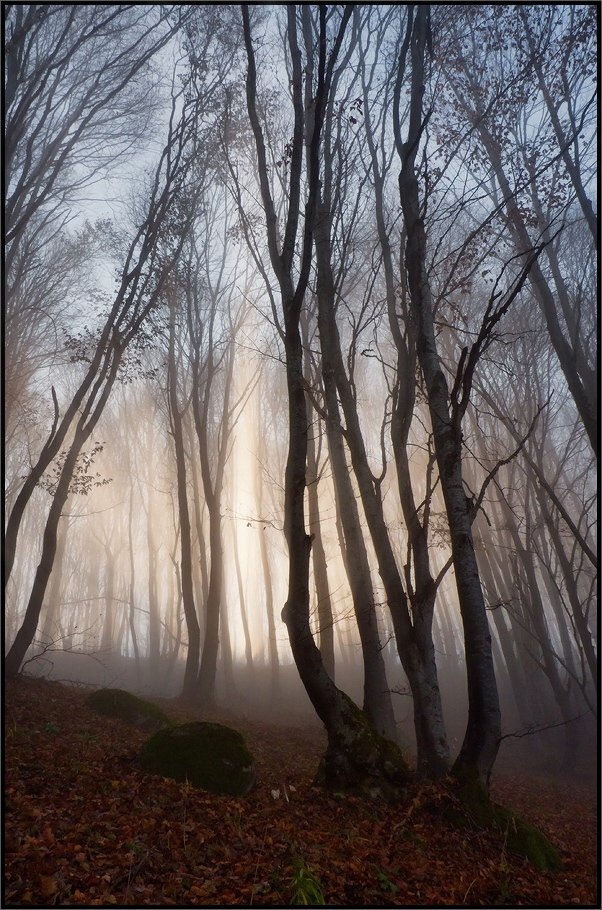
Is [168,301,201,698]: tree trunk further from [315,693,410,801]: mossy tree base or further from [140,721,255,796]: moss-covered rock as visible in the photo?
[315,693,410,801]: mossy tree base

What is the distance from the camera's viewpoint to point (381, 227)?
6.42 meters

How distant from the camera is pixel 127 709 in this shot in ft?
23.8

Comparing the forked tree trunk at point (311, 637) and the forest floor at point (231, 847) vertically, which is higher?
the forked tree trunk at point (311, 637)

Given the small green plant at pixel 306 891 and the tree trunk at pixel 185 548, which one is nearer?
the small green plant at pixel 306 891

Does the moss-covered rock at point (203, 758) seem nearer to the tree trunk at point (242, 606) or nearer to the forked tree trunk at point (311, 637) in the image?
the forked tree trunk at point (311, 637)

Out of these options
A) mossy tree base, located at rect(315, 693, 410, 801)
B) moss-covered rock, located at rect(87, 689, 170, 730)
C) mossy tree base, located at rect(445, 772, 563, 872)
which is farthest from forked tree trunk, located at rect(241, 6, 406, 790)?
moss-covered rock, located at rect(87, 689, 170, 730)

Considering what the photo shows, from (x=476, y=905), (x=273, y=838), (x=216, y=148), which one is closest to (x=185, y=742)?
(x=273, y=838)

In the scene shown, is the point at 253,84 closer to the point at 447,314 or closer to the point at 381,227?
the point at 381,227

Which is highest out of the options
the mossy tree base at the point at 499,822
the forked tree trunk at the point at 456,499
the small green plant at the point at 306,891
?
the forked tree trunk at the point at 456,499

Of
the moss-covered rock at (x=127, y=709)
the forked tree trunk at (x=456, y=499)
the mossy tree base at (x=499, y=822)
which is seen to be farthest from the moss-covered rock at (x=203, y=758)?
the moss-covered rock at (x=127, y=709)

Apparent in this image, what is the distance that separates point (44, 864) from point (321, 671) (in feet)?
7.15

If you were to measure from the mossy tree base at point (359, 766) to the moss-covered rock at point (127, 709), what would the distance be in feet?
13.5

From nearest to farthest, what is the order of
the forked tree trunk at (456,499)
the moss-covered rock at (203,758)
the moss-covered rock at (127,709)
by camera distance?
1. the forked tree trunk at (456,499)
2. the moss-covered rock at (203,758)
3. the moss-covered rock at (127,709)

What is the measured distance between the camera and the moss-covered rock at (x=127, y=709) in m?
7.06
